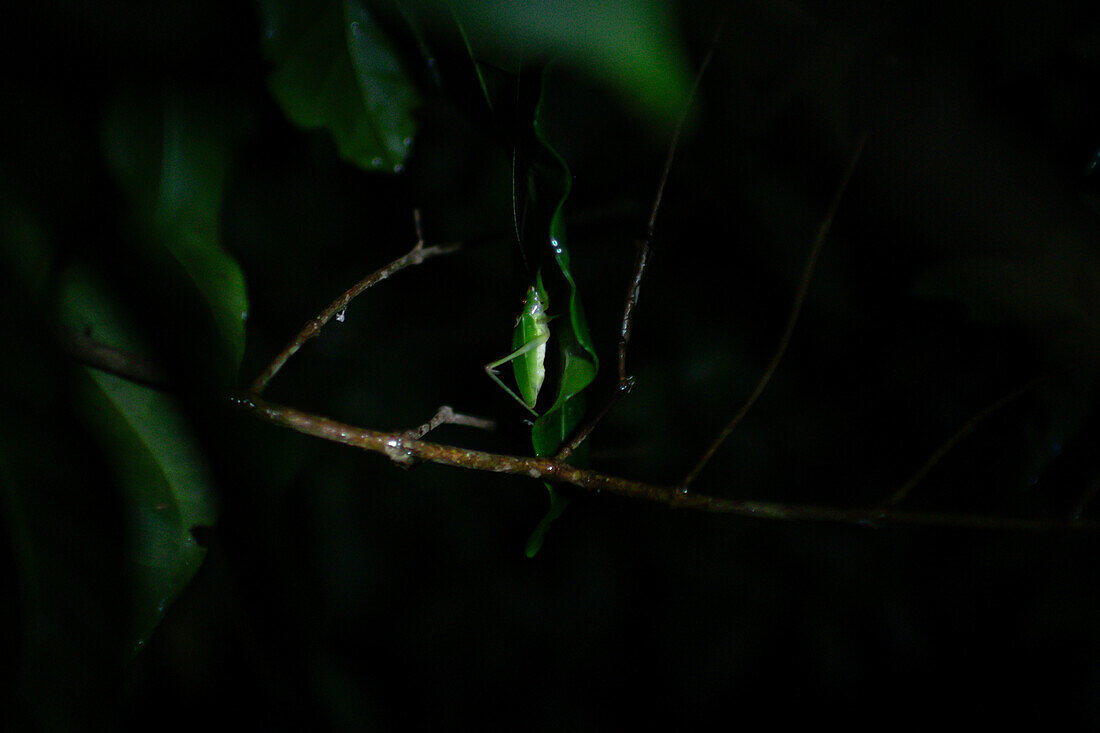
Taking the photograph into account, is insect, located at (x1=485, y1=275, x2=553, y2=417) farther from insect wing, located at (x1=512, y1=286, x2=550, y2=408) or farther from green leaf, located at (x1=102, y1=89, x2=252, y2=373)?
green leaf, located at (x1=102, y1=89, x2=252, y2=373)

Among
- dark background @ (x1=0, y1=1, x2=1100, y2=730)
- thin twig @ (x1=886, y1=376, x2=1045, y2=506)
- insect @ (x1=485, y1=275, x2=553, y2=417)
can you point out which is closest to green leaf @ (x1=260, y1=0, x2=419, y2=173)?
dark background @ (x1=0, y1=1, x2=1100, y2=730)

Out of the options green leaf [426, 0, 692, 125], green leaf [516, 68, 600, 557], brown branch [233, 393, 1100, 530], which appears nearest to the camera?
green leaf [426, 0, 692, 125]

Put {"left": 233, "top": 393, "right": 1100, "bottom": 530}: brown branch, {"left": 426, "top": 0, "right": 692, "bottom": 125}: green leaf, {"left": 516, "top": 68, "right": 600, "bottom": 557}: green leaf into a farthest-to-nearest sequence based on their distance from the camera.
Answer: {"left": 233, "top": 393, "right": 1100, "bottom": 530}: brown branch → {"left": 516, "top": 68, "right": 600, "bottom": 557}: green leaf → {"left": 426, "top": 0, "right": 692, "bottom": 125}: green leaf

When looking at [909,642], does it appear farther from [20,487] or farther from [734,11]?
[20,487]

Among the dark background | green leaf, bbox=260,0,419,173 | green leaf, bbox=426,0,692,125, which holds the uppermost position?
green leaf, bbox=426,0,692,125

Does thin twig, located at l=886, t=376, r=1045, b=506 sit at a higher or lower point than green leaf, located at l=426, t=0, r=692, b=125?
lower

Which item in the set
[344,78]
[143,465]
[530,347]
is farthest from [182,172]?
[530,347]

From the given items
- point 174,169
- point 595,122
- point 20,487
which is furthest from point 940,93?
point 20,487
